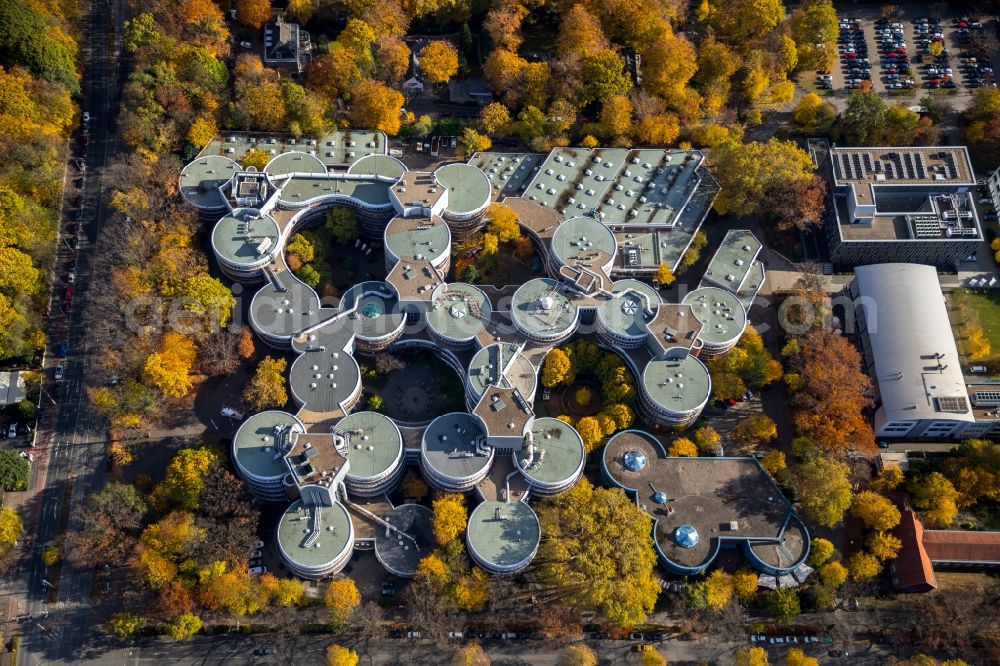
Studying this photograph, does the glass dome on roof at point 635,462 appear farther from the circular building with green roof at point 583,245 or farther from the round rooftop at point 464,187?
the round rooftop at point 464,187

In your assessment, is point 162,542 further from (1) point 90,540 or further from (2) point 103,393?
(2) point 103,393

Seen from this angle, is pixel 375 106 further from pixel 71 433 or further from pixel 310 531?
pixel 310 531

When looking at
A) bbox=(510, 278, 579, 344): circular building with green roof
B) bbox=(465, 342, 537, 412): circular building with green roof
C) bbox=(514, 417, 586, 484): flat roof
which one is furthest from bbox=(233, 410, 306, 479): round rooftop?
bbox=(510, 278, 579, 344): circular building with green roof

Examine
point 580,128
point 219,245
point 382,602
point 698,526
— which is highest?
point 580,128

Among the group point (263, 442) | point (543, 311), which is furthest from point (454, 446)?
point (263, 442)

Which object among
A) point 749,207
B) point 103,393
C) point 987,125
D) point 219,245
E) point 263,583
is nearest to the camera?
point 263,583

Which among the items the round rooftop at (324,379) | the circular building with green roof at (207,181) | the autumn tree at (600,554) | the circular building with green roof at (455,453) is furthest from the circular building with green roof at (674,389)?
the circular building with green roof at (207,181)

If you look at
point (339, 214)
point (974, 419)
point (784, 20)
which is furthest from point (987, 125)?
point (339, 214)
